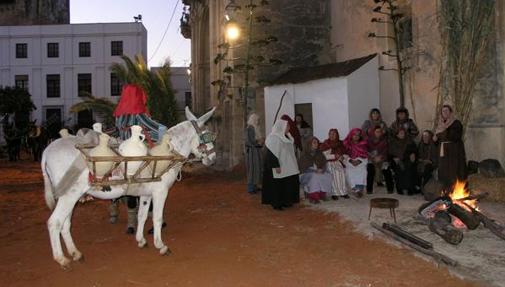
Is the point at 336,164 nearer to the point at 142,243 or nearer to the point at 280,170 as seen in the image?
the point at 280,170

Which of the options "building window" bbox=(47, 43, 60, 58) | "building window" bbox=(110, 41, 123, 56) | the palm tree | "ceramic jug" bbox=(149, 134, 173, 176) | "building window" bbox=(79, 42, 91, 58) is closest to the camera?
"ceramic jug" bbox=(149, 134, 173, 176)

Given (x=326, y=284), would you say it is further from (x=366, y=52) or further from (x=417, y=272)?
(x=366, y=52)

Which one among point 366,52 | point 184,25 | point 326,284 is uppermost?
A: point 184,25

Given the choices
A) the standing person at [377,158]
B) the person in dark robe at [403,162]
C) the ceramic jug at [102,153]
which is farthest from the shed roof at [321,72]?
the ceramic jug at [102,153]

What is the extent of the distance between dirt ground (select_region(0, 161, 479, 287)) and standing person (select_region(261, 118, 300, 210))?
29cm

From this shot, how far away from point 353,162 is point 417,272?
15.2 ft

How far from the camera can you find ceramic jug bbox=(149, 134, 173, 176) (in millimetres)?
6105

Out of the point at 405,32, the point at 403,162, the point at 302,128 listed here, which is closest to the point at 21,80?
the point at 302,128

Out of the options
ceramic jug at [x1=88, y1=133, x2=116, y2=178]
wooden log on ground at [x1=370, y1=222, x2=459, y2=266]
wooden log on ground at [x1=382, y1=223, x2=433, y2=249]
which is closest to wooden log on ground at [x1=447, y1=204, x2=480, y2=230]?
wooden log on ground at [x1=382, y1=223, x2=433, y2=249]

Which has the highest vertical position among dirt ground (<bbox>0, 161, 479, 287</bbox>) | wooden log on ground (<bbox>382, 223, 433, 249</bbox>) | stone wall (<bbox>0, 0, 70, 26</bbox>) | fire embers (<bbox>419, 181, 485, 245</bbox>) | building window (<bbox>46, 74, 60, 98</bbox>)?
stone wall (<bbox>0, 0, 70, 26</bbox>)

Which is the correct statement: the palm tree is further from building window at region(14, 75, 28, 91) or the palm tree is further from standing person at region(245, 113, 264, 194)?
building window at region(14, 75, 28, 91)

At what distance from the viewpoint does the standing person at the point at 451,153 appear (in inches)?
359

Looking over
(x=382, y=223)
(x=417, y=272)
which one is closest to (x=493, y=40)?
(x=382, y=223)

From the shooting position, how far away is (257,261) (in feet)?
20.4
